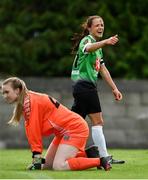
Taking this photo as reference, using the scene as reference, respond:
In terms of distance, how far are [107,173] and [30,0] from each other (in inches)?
399

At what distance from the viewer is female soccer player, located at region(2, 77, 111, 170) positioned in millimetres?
9883

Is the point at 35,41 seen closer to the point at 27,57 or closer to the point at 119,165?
the point at 27,57

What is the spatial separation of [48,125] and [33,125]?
0.20 metres

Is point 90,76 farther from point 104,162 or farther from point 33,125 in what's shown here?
point 104,162

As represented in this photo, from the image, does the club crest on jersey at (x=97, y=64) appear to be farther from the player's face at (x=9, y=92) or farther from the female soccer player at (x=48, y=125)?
the player's face at (x=9, y=92)

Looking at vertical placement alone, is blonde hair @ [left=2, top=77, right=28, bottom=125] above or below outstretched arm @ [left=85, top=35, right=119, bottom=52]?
below

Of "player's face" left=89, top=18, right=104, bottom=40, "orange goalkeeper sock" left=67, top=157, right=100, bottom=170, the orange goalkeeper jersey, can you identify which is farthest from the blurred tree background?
"orange goalkeeper sock" left=67, top=157, right=100, bottom=170

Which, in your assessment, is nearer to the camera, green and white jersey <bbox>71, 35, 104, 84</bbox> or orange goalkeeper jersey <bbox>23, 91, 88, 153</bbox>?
orange goalkeeper jersey <bbox>23, 91, 88, 153</bbox>

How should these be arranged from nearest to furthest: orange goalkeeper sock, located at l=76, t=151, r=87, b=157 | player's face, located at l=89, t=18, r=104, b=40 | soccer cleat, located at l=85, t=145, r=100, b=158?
orange goalkeeper sock, located at l=76, t=151, r=87, b=157, soccer cleat, located at l=85, t=145, r=100, b=158, player's face, located at l=89, t=18, r=104, b=40

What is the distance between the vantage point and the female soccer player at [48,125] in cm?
988

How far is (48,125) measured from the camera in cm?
1000

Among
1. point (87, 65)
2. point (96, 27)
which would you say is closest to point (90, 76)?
point (87, 65)

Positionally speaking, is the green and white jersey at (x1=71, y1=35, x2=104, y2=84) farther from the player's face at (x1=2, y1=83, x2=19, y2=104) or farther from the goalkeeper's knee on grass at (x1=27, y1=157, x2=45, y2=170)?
the goalkeeper's knee on grass at (x1=27, y1=157, x2=45, y2=170)

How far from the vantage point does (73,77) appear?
36.1 feet
